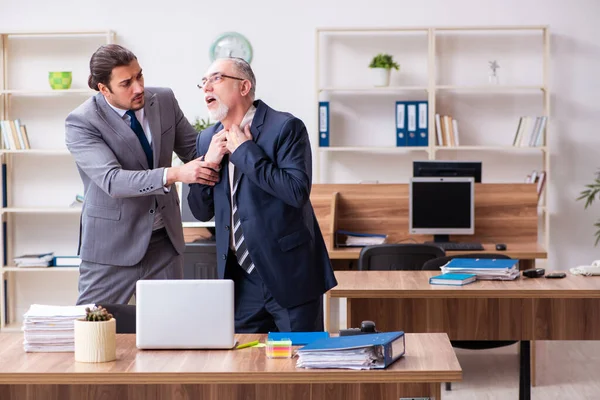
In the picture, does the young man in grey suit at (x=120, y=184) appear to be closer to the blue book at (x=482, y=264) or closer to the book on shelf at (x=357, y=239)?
the blue book at (x=482, y=264)

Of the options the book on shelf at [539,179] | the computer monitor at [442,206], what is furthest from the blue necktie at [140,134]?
the book on shelf at [539,179]

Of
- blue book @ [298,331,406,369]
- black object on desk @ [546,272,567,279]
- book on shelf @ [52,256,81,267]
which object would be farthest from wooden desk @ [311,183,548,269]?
blue book @ [298,331,406,369]

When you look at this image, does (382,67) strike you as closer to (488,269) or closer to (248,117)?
(488,269)

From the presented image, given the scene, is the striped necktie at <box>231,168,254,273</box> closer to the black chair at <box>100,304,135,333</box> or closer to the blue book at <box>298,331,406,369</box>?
the black chair at <box>100,304,135,333</box>

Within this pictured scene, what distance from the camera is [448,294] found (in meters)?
3.55

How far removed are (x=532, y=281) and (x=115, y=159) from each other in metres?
1.74

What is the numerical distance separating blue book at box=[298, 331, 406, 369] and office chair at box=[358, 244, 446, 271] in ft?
7.90

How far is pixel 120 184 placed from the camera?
2.99 m

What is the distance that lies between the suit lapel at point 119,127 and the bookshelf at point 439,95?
12.9 feet

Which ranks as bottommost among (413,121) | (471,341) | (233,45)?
(471,341)

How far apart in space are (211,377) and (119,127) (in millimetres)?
1236

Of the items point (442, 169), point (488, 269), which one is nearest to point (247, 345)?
point (488, 269)

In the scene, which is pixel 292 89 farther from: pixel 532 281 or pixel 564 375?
pixel 532 281

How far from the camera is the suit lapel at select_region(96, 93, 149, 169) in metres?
3.12
